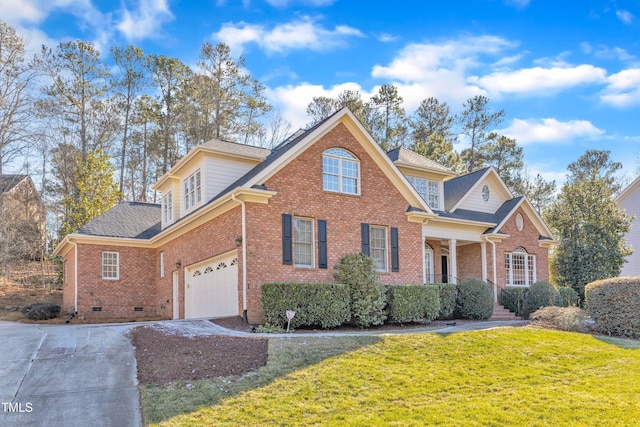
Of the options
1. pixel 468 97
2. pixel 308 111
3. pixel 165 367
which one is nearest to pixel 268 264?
pixel 165 367

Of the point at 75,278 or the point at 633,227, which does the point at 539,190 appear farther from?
the point at 75,278

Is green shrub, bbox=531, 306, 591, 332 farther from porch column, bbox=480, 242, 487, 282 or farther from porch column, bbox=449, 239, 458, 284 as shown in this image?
porch column, bbox=480, 242, 487, 282

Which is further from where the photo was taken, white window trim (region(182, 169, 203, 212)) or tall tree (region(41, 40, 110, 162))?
tall tree (region(41, 40, 110, 162))

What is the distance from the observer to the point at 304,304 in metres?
15.2

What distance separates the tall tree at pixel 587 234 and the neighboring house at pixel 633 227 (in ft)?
22.0

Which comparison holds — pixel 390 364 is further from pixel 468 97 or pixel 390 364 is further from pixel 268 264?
pixel 468 97

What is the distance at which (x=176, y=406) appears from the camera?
27.9ft

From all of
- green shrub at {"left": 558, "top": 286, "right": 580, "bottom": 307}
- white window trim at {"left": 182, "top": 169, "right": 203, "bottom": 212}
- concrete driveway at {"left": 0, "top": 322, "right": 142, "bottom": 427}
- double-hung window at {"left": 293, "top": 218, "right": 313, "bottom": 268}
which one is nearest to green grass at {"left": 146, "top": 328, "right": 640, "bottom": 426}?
concrete driveway at {"left": 0, "top": 322, "right": 142, "bottom": 427}

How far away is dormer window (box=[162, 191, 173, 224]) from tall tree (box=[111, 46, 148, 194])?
14413mm

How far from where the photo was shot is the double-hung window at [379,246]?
1889 centimetres

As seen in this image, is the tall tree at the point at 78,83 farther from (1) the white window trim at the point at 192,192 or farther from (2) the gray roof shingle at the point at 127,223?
(1) the white window trim at the point at 192,192

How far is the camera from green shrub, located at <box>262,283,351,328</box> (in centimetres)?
1499

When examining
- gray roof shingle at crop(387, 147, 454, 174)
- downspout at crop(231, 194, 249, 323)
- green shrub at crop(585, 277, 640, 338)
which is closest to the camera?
green shrub at crop(585, 277, 640, 338)

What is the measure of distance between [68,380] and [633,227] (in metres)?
30.9
